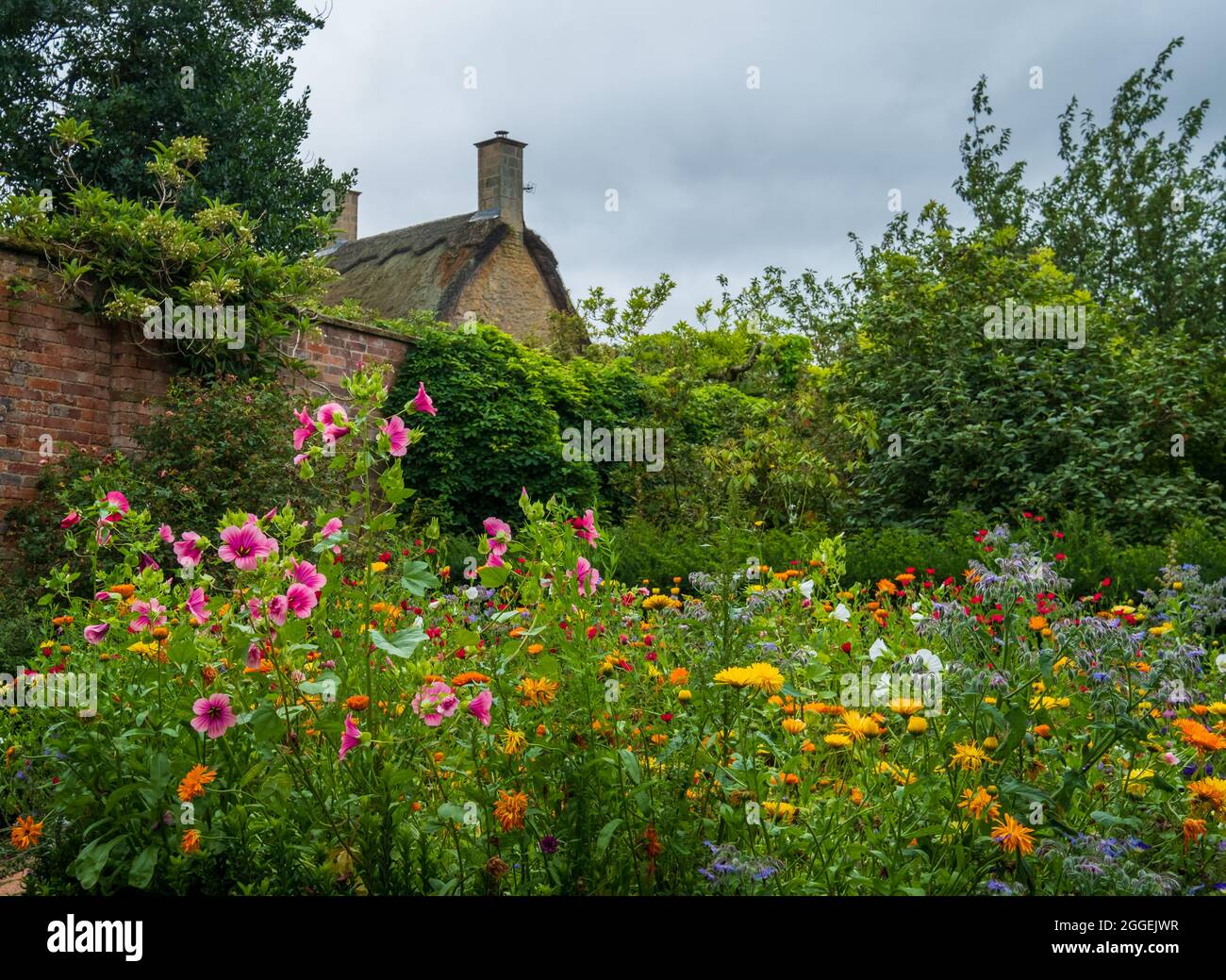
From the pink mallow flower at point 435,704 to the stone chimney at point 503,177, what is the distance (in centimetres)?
1808

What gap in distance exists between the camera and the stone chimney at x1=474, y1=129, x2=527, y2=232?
790 inches

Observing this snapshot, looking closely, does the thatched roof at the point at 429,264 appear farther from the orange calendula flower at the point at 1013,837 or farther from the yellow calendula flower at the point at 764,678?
the orange calendula flower at the point at 1013,837

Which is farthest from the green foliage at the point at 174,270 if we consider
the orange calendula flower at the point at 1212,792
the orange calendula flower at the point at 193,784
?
the orange calendula flower at the point at 1212,792

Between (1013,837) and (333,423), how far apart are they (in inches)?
73.5

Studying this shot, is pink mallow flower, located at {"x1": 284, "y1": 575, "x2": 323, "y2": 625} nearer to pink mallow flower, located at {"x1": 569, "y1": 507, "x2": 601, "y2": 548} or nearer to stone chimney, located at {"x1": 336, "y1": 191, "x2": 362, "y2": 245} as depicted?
pink mallow flower, located at {"x1": 569, "y1": 507, "x2": 601, "y2": 548}

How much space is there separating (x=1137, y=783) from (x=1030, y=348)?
308 inches

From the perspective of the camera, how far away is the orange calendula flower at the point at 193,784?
97.1 inches

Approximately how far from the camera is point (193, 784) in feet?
8.13

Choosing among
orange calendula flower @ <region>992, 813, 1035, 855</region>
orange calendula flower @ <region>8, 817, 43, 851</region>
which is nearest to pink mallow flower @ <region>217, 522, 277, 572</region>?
orange calendula flower @ <region>8, 817, 43, 851</region>

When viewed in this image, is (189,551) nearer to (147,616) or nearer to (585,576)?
(147,616)

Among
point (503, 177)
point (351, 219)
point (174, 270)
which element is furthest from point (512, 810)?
point (351, 219)

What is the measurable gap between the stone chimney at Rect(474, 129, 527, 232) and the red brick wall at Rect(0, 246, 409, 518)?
40.1 ft

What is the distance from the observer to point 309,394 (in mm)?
9523
